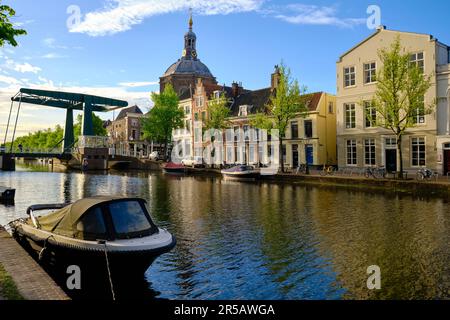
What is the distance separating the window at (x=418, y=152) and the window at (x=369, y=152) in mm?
4384

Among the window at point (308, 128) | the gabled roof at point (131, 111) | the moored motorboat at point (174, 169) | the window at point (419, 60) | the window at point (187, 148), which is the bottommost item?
the moored motorboat at point (174, 169)

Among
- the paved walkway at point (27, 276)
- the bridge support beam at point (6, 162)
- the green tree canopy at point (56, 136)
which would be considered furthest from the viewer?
the green tree canopy at point (56, 136)

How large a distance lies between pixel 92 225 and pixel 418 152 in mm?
36278

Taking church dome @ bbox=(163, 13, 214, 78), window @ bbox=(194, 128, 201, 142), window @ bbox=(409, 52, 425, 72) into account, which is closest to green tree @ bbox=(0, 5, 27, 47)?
window @ bbox=(409, 52, 425, 72)

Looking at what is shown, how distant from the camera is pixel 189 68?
97875 mm

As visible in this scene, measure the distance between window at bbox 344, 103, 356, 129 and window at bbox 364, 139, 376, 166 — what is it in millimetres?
2756

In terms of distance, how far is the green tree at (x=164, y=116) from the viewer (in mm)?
64188

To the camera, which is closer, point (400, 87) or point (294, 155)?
point (400, 87)

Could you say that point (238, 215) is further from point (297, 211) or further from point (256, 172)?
point (256, 172)

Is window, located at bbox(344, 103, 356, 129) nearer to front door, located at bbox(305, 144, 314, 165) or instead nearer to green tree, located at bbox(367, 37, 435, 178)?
front door, located at bbox(305, 144, 314, 165)

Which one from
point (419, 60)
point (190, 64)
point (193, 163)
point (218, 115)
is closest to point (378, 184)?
point (419, 60)

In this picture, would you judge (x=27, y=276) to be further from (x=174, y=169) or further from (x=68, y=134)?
(x=68, y=134)

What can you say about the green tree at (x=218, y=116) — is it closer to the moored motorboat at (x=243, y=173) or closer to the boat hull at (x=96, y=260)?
the moored motorboat at (x=243, y=173)

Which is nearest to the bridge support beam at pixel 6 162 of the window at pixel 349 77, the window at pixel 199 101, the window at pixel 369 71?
the window at pixel 199 101
